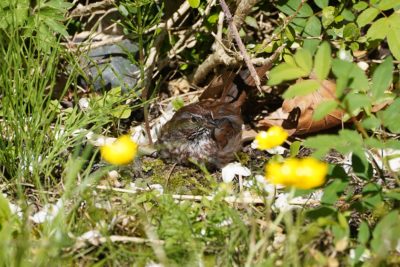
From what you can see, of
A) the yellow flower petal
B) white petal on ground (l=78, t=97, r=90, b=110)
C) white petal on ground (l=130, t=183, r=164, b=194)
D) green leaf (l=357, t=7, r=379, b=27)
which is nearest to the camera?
the yellow flower petal

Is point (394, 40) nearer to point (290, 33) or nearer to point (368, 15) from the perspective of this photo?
point (368, 15)

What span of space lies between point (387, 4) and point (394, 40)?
0.15 metres

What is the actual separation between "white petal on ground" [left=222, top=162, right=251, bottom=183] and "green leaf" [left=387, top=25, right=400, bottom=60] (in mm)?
797

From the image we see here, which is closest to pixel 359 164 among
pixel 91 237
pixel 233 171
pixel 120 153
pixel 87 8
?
pixel 120 153

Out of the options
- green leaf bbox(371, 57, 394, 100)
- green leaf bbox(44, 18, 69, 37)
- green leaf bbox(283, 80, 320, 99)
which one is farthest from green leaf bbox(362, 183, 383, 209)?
green leaf bbox(44, 18, 69, 37)

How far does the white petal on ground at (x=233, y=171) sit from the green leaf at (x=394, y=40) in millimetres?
797

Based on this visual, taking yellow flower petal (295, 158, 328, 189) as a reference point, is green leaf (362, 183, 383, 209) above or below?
below

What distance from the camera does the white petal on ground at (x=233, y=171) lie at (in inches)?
126

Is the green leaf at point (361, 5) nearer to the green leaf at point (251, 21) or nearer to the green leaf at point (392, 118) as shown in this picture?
the green leaf at point (251, 21)

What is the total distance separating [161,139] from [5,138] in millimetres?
745

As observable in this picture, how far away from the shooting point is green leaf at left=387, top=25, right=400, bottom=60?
308 centimetres

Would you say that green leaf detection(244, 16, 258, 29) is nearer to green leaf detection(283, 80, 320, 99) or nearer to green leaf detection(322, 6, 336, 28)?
green leaf detection(322, 6, 336, 28)

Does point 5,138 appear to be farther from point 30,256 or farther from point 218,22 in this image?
point 218,22

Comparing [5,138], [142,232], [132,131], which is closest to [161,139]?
[132,131]
